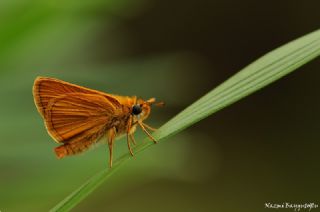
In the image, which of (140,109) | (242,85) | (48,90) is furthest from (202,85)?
(242,85)

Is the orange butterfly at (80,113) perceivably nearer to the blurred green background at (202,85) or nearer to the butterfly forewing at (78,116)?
the butterfly forewing at (78,116)

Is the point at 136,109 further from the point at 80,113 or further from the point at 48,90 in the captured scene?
the point at 48,90

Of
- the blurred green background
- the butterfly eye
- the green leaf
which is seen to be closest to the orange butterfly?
the butterfly eye

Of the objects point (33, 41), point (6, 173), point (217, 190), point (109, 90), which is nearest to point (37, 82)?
point (6, 173)

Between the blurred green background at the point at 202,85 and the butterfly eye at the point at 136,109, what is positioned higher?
the blurred green background at the point at 202,85

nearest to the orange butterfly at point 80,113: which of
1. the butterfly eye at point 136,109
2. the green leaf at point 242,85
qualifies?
the butterfly eye at point 136,109

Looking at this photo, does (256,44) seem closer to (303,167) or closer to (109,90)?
(303,167)

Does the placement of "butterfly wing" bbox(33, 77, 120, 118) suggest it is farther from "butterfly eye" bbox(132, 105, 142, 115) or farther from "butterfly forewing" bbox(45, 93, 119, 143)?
"butterfly eye" bbox(132, 105, 142, 115)
